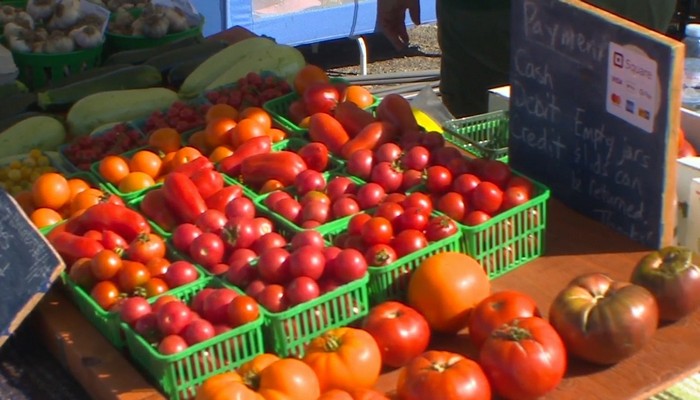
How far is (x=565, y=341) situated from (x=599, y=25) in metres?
0.69

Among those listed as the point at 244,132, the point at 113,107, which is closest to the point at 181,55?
the point at 113,107

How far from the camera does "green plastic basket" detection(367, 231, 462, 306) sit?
1920 millimetres

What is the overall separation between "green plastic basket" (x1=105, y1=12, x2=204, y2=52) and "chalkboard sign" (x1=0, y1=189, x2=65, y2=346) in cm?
195

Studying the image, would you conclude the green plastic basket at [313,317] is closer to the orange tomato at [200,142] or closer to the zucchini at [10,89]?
the orange tomato at [200,142]

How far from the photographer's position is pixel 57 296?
213cm

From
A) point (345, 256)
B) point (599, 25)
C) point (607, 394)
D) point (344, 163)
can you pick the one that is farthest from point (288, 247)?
point (599, 25)

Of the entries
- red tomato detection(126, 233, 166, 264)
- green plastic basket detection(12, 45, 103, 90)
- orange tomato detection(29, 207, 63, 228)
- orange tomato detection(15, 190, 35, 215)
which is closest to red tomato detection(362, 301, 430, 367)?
red tomato detection(126, 233, 166, 264)

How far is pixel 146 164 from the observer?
96.0 inches

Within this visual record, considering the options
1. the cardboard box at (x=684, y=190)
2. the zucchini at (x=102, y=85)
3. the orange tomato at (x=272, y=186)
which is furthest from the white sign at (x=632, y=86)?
the zucchini at (x=102, y=85)

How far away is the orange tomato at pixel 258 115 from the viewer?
2.58 meters

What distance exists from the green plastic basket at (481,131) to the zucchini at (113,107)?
949mm

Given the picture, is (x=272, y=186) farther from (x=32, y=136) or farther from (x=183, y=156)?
(x=32, y=136)

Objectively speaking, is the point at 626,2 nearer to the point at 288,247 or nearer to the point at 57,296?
the point at 288,247

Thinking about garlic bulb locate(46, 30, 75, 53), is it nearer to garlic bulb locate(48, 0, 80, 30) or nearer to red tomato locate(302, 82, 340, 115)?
garlic bulb locate(48, 0, 80, 30)
